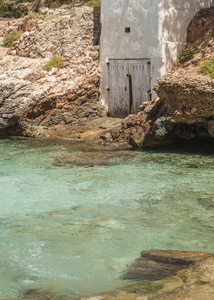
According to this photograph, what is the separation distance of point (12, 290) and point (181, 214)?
12.0 feet

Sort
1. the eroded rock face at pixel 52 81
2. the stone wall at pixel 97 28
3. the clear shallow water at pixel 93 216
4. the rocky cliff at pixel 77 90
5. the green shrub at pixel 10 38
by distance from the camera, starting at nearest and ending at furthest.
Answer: the clear shallow water at pixel 93 216 < the rocky cliff at pixel 77 90 < the eroded rock face at pixel 52 81 < the stone wall at pixel 97 28 < the green shrub at pixel 10 38

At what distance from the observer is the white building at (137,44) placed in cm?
1470

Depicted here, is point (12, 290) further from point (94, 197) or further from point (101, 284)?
point (94, 197)

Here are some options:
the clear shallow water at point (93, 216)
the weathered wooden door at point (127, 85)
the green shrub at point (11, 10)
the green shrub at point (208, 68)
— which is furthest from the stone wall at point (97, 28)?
the green shrub at point (11, 10)

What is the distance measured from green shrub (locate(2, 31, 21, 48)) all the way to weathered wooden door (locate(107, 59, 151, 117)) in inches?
183

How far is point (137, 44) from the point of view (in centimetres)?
1533

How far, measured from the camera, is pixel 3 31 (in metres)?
20.2

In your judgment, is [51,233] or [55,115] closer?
[51,233]

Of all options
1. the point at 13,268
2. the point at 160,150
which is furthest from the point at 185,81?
the point at 13,268

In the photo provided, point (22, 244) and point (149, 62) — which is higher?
point (149, 62)

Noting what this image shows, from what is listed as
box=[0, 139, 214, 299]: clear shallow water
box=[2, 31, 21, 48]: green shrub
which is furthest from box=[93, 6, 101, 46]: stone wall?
box=[0, 139, 214, 299]: clear shallow water

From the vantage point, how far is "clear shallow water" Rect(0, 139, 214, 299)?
5.34 metres

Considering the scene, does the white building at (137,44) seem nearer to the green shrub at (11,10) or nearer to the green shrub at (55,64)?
the green shrub at (55,64)

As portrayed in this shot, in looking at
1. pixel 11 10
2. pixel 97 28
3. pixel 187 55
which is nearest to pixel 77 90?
pixel 97 28
